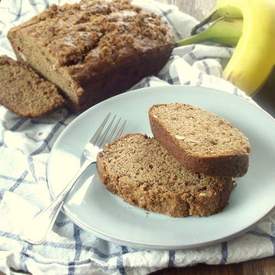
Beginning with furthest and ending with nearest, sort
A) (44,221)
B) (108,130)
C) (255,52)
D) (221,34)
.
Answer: (221,34), (255,52), (108,130), (44,221)

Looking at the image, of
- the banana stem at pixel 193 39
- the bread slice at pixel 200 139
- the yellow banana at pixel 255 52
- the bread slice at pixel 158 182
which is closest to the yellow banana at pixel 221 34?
the banana stem at pixel 193 39

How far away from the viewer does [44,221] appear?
1.23 meters

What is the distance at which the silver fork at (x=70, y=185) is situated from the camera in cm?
121

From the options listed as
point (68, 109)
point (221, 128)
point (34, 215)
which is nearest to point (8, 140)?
point (68, 109)

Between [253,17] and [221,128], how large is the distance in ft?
1.47

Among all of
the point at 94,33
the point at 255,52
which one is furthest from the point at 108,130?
the point at 255,52

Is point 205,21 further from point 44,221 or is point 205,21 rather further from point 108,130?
point 44,221

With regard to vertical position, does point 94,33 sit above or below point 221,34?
above

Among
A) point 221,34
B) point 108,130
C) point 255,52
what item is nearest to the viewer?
point 108,130

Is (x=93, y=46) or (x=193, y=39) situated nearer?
(x=93, y=46)

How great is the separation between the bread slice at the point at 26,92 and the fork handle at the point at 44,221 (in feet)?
1.31

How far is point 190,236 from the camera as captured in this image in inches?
46.3

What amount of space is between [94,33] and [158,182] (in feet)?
1.92

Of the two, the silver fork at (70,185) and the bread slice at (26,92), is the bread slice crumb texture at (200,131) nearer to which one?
the silver fork at (70,185)
